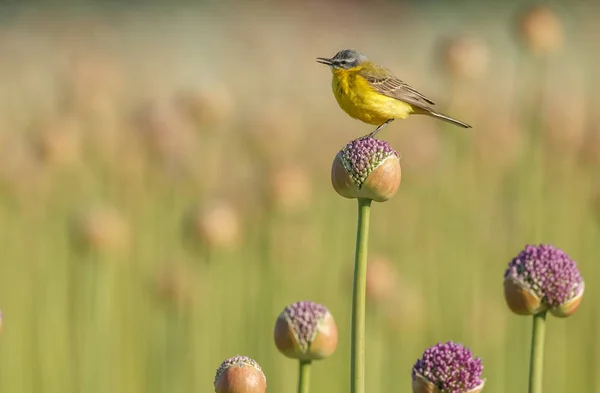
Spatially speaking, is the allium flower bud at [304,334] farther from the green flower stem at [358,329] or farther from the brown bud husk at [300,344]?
the green flower stem at [358,329]

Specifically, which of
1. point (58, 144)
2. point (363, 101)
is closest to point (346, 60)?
point (363, 101)

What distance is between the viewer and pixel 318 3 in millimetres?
15508

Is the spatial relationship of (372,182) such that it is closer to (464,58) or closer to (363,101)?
(363,101)

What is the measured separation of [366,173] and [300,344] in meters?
0.37

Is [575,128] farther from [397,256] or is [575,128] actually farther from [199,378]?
[199,378]

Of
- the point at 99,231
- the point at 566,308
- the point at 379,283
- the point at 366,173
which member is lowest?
the point at 379,283

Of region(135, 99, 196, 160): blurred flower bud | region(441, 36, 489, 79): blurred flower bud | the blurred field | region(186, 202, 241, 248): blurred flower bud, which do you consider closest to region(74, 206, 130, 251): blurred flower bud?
the blurred field

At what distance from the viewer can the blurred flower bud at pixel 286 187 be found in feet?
12.8

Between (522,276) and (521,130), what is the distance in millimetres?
2721

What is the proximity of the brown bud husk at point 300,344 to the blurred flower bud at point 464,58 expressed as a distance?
247cm

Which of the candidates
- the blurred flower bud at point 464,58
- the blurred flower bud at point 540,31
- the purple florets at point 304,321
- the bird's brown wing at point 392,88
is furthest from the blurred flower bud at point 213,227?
the purple florets at point 304,321

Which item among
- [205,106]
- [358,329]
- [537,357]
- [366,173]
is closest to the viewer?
[358,329]

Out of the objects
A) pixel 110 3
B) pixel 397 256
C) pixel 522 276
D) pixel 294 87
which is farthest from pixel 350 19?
pixel 522 276

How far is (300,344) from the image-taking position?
6.63 feet
